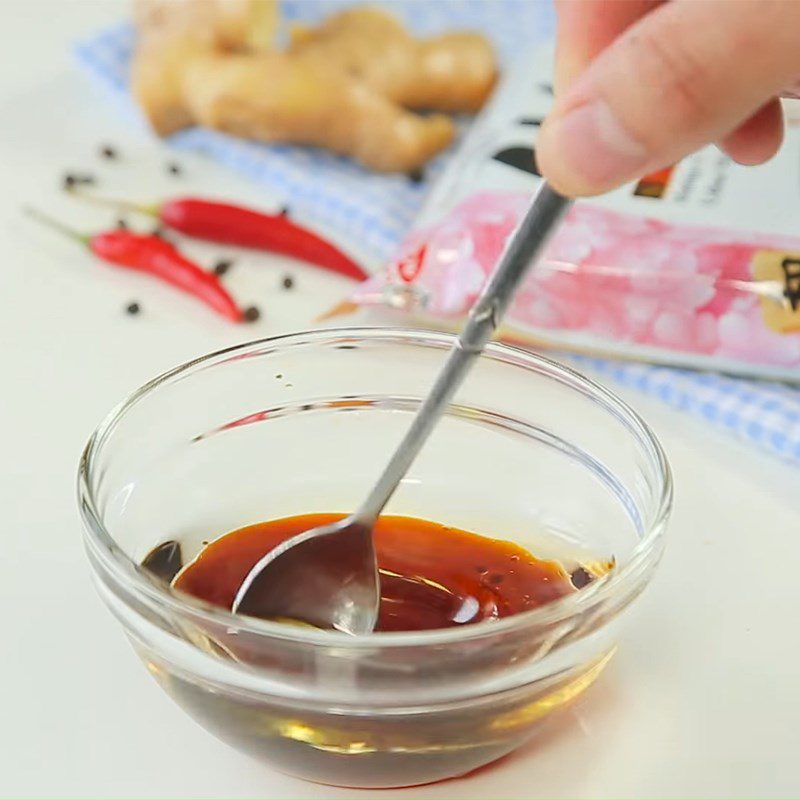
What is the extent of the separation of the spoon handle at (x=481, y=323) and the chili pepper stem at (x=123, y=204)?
668mm

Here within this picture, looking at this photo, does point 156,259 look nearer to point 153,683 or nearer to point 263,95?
point 263,95

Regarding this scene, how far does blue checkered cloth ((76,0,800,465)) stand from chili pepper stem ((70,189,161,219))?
0.14 metres

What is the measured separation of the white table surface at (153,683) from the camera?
603mm

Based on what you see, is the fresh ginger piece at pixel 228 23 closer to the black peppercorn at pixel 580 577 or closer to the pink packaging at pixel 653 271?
the pink packaging at pixel 653 271

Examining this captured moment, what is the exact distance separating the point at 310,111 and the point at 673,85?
91 cm

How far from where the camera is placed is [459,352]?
0.59 m

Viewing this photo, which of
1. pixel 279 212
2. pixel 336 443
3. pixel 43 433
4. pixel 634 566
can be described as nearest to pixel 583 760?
pixel 634 566

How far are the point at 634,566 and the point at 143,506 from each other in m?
0.28

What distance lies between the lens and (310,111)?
1.32m

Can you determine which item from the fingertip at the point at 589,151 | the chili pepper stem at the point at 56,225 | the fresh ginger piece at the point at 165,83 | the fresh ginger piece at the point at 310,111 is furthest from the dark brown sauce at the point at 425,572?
the fresh ginger piece at the point at 165,83

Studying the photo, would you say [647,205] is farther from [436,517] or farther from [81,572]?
[81,572]

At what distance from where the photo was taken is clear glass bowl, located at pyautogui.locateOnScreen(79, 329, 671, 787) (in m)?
0.51

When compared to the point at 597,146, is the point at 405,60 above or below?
above

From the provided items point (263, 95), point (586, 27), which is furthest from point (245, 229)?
point (586, 27)
